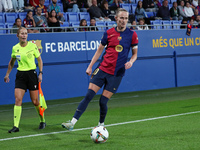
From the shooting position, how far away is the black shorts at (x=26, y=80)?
29.6ft

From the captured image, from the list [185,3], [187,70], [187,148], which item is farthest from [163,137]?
[185,3]

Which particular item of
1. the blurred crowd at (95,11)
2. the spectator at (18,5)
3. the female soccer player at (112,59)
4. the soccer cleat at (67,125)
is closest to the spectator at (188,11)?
the blurred crowd at (95,11)

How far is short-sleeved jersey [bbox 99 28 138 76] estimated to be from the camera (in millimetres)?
7413

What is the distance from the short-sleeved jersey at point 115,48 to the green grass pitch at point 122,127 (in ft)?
4.11

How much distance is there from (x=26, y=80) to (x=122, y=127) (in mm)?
2220

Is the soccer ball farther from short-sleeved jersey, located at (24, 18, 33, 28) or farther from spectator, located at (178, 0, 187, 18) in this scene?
spectator, located at (178, 0, 187, 18)

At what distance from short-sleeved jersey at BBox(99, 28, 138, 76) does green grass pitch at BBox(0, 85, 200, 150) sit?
1252 millimetres

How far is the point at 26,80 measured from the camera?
9.08m

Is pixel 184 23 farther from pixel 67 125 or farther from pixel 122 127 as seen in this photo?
pixel 67 125

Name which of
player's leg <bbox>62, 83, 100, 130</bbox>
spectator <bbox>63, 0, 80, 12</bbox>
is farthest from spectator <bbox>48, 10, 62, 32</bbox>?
player's leg <bbox>62, 83, 100, 130</bbox>

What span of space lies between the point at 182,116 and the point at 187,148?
12.8 feet

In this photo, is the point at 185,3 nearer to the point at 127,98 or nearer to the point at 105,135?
the point at 127,98

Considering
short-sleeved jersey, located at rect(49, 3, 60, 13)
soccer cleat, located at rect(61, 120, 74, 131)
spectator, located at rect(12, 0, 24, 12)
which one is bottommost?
soccer cleat, located at rect(61, 120, 74, 131)

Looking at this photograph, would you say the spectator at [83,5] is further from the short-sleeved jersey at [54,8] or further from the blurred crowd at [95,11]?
the short-sleeved jersey at [54,8]
